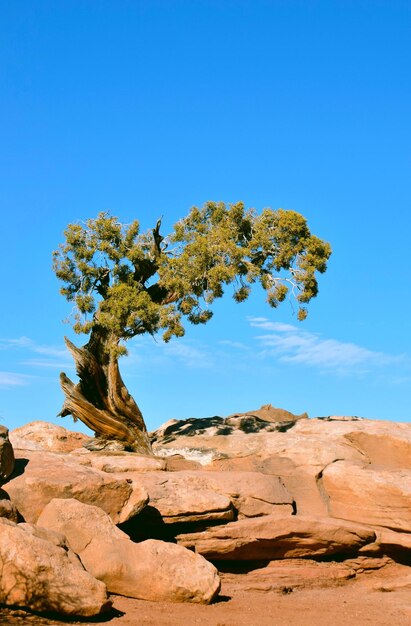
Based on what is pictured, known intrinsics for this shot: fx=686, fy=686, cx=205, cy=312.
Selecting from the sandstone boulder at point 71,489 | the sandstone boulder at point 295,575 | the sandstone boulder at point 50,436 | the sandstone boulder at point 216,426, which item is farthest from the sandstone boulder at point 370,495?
the sandstone boulder at point 50,436

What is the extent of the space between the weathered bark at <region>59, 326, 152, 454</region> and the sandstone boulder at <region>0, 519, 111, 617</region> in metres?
14.5

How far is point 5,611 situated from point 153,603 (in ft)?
11.1

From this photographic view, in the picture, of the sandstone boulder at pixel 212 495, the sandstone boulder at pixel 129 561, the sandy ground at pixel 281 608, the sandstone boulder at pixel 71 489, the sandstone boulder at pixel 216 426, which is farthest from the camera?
the sandstone boulder at pixel 216 426

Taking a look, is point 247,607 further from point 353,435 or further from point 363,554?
point 353,435

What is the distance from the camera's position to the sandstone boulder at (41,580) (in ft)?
41.8

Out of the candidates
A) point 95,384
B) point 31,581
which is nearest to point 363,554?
point 31,581

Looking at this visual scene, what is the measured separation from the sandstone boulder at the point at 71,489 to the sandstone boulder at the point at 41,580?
3.05 m

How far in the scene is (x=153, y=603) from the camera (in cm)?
1476

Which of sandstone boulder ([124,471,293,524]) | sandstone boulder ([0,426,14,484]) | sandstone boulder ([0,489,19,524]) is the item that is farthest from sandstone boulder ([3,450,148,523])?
sandstone boulder ([124,471,293,524])

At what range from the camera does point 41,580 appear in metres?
12.9

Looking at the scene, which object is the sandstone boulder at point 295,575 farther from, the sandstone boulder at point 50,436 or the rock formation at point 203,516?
the sandstone boulder at point 50,436

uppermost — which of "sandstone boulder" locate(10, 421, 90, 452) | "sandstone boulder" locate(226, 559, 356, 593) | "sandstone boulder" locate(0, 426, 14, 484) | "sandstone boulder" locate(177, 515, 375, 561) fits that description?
"sandstone boulder" locate(10, 421, 90, 452)

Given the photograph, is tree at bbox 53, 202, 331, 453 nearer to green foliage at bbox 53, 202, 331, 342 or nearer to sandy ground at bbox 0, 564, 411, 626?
green foliage at bbox 53, 202, 331, 342

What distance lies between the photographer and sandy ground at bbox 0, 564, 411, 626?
13859 millimetres
